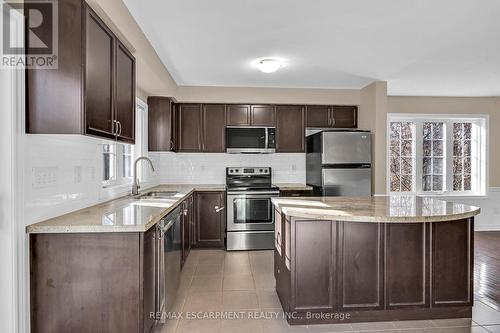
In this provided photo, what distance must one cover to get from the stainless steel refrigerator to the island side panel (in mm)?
3006

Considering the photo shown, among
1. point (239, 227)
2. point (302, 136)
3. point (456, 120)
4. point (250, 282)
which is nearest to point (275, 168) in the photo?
point (302, 136)

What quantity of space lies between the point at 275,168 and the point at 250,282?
2267mm

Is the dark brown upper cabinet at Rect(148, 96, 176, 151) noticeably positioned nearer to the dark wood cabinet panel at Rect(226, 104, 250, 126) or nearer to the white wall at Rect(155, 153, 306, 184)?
the white wall at Rect(155, 153, 306, 184)

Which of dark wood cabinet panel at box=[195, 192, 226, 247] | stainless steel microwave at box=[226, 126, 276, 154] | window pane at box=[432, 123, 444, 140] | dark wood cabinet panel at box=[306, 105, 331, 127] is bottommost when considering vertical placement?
dark wood cabinet panel at box=[195, 192, 226, 247]

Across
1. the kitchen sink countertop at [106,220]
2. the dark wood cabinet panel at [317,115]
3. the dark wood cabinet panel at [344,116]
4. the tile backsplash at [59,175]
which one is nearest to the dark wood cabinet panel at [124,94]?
the tile backsplash at [59,175]

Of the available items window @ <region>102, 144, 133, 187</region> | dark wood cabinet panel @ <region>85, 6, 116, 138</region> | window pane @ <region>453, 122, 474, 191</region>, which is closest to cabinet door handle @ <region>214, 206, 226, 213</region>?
window @ <region>102, 144, 133, 187</region>

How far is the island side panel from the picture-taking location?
1.71 meters

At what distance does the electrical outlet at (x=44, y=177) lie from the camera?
5.75ft

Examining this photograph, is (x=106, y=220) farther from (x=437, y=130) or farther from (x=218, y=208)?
(x=437, y=130)

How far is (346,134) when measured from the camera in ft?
14.1

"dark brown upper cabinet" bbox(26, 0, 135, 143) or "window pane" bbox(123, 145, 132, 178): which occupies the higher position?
"dark brown upper cabinet" bbox(26, 0, 135, 143)

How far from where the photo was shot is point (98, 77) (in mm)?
1852

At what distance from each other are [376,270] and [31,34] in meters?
2.64

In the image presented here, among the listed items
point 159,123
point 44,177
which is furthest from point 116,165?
point 44,177
